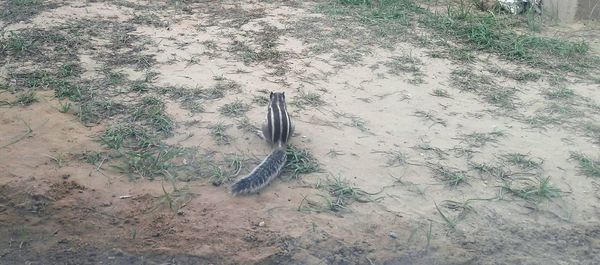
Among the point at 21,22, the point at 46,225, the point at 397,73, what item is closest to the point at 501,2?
the point at 397,73

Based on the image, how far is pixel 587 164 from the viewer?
5684 mm

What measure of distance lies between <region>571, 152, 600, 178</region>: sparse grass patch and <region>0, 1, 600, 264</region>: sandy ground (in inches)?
3.5

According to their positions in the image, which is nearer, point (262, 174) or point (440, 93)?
point (262, 174)

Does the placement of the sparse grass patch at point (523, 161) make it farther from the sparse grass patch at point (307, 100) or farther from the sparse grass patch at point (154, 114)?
the sparse grass patch at point (154, 114)

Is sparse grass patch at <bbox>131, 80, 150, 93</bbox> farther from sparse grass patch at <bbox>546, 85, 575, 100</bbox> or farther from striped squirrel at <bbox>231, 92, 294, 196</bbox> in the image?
sparse grass patch at <bbox>546, 85, 575, 100</bbox>

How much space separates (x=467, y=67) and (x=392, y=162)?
286 centimetres

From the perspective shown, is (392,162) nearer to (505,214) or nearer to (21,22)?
(505,214)

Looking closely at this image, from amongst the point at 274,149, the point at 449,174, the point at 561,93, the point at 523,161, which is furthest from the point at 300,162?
the point at 561,93

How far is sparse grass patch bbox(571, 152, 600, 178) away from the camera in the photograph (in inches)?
219

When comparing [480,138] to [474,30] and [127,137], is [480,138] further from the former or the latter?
[127,137]

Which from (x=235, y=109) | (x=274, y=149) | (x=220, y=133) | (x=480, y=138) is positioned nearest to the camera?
(x=274, y=149)

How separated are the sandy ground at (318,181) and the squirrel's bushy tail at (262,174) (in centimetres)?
9

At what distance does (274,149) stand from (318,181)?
1.67ft

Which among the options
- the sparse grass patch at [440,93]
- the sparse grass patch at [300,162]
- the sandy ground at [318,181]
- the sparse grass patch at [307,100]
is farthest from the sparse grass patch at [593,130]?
the sparse grass patch at [300,162]
